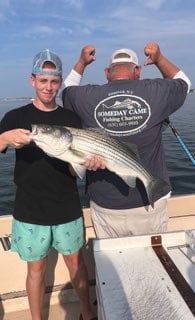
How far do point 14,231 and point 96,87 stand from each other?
1.50 m

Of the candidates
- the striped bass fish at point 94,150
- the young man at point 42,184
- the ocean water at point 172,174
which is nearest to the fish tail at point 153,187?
the striped bass fish at point 94,150

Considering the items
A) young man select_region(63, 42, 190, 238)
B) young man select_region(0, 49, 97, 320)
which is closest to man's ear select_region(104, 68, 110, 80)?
young man select_region(63, 42, 190, 238)

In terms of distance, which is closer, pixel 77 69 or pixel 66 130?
pixel 66 130

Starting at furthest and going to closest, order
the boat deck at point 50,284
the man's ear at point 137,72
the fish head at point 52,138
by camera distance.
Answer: the boat deck at point 50,284, the man's ear at point 137,72, the fish head at point 52,138

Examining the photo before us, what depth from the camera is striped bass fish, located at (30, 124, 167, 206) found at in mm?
3094

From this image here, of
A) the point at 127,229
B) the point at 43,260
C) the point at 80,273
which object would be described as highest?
the point at 127,229

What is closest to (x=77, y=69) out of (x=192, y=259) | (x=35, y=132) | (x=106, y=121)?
(x=106, y=121)

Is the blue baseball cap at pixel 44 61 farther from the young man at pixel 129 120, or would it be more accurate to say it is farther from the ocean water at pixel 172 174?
the ocean water at pixel 172 174

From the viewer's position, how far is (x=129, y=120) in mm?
3383

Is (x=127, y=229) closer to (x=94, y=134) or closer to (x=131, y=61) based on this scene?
(x=94, y=134)

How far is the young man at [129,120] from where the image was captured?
3373 millimetres

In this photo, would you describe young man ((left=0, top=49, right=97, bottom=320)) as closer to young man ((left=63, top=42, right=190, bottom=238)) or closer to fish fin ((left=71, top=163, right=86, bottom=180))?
fish fin ((left=71, top=163, right=86, bottom=180))

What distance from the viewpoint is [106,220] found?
3600 millimetres

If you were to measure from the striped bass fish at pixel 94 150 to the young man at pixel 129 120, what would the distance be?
17 cm
